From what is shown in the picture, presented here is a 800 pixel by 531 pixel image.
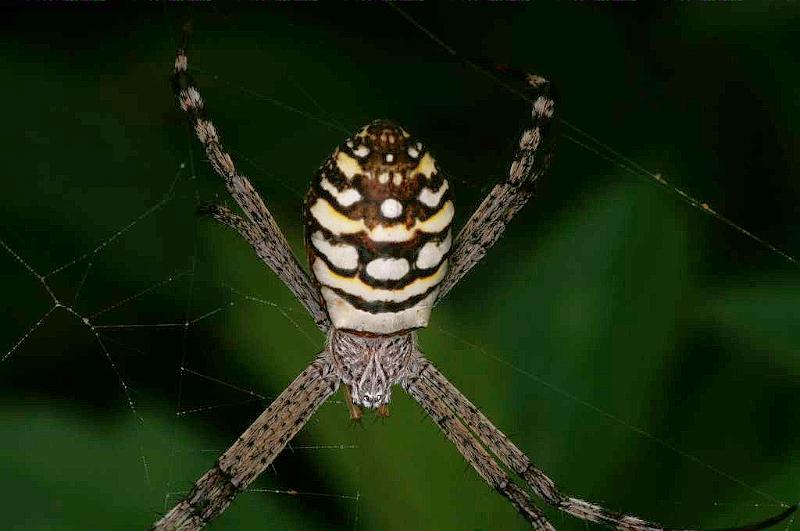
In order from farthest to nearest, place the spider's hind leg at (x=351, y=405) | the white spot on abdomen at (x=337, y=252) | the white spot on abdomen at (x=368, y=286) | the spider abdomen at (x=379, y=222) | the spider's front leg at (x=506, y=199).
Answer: the spider's hind leg at (x=351, y=405), the spider's front leg at (x=506, y=199), the white spot on abdomen at (x=368, y=286), the white spot on abdomen at (x=337, y=252), the spider abdomen at (x=379, y=222)

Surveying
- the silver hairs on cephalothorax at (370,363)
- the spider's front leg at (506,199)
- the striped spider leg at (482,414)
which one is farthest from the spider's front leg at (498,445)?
the spider's front leg at (506,199)

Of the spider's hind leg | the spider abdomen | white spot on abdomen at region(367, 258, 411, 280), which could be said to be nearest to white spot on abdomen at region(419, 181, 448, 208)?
the spider abdomen

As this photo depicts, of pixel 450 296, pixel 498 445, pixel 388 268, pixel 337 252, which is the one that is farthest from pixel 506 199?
pixel 498 445

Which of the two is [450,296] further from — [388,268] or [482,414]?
[388,268]

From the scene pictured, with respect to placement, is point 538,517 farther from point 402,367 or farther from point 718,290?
point 718,290

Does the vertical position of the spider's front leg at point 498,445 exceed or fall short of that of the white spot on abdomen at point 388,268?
it falls short

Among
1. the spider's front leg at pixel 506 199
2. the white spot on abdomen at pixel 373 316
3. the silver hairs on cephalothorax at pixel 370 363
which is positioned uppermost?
the spider's front leg at pixel 506 199

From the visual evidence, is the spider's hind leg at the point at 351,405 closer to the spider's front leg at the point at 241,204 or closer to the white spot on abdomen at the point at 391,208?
the spider's front leg at the point at 241,204

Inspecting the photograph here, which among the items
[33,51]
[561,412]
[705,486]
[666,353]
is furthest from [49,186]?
[705,486]
